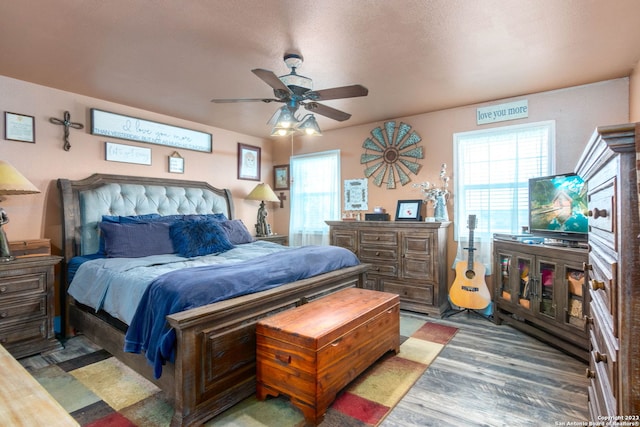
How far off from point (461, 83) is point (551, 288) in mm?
2018

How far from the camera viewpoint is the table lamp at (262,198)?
4836 mm

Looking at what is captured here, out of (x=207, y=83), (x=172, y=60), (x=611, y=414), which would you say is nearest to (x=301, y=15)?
(x=172, y=60)

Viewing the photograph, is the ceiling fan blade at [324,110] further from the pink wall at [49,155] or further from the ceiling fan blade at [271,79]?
the pink wall at [49,155]

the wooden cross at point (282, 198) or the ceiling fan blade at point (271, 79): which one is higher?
the ceiling fan blade at point (271, 79)

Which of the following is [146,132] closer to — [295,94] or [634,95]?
[295,94]

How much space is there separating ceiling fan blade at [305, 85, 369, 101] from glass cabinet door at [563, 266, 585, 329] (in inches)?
84.8

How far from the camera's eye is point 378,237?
408 centimetres

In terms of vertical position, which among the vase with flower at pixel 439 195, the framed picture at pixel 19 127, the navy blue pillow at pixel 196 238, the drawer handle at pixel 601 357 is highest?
the framed picture at pixel 19 127

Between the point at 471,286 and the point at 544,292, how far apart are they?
2.47 ft

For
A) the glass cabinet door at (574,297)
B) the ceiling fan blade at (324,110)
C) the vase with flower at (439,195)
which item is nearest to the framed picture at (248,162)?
the ceiling fan blade at (324,110)

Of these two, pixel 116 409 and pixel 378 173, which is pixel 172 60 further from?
pixel 378 173

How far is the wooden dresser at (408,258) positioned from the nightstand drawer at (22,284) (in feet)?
10.3

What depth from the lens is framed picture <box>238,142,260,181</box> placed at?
5078 millimetres

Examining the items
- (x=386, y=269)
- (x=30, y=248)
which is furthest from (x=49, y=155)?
(x=386, y=269)
